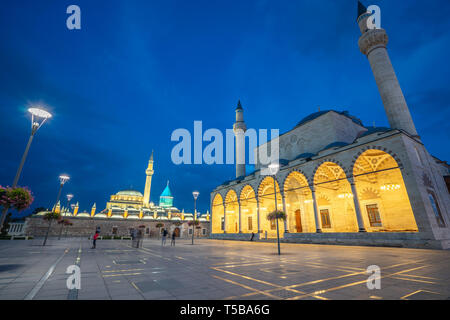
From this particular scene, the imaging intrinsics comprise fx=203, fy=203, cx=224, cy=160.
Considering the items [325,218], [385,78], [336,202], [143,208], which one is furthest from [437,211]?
[143,208]

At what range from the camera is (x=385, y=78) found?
72.6ft

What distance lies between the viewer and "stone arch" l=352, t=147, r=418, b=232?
65.2ft

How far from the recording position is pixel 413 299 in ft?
11.8

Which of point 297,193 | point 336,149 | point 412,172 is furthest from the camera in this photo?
point 297,193

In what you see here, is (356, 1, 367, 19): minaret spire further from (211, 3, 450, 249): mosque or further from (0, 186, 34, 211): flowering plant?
(0, 186, 34, 211): flowering plant

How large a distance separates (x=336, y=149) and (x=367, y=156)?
4065 millimetres

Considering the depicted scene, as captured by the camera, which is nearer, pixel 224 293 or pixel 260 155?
pixel 224 293

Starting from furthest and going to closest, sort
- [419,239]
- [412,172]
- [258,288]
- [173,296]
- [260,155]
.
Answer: [260,155] < [412,172] < [419,239] < [258,288] < [173,296]

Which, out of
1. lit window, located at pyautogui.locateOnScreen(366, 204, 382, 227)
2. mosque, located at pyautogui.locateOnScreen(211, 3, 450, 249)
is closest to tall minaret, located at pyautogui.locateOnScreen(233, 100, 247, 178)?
mosque, located at pyautogui.locateOnScreen(211, 3, 450, 249)

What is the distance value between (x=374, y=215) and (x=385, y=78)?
14.9 m

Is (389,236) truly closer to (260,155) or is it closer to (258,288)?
(258,288)

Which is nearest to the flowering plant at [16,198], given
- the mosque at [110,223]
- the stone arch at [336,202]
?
the stone arch at [336,202]

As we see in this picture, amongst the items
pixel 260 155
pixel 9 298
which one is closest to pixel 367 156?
pixel 260 155

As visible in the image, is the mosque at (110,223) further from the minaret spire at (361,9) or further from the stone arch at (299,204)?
the minaret spire at (361,9)
